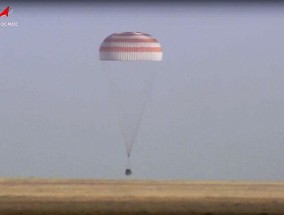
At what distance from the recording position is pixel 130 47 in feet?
60.5

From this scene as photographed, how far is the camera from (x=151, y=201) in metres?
42.5

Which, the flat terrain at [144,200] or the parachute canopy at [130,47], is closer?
the parachute canopy at [130,47]

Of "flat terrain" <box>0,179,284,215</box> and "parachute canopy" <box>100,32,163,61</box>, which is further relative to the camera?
"flat terrain" <box>0,179,284,215</box>

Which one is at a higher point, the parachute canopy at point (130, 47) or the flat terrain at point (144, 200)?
the parachute canopy at point (130, 47)

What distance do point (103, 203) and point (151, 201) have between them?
3.69 m

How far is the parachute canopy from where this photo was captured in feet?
59.5

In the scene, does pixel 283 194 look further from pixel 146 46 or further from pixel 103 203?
pixel 146 46

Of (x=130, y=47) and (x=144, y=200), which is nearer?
(x=130, y=47)

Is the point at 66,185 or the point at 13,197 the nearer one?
the point at 13,197

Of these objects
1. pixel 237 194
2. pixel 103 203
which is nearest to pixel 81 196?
pixel 103 203

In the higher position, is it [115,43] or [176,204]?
[115,43]

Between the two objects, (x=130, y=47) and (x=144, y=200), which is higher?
(x=130, y=47)

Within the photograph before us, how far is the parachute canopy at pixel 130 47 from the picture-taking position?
18.1 meters

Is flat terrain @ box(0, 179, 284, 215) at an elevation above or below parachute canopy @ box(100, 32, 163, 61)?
below
